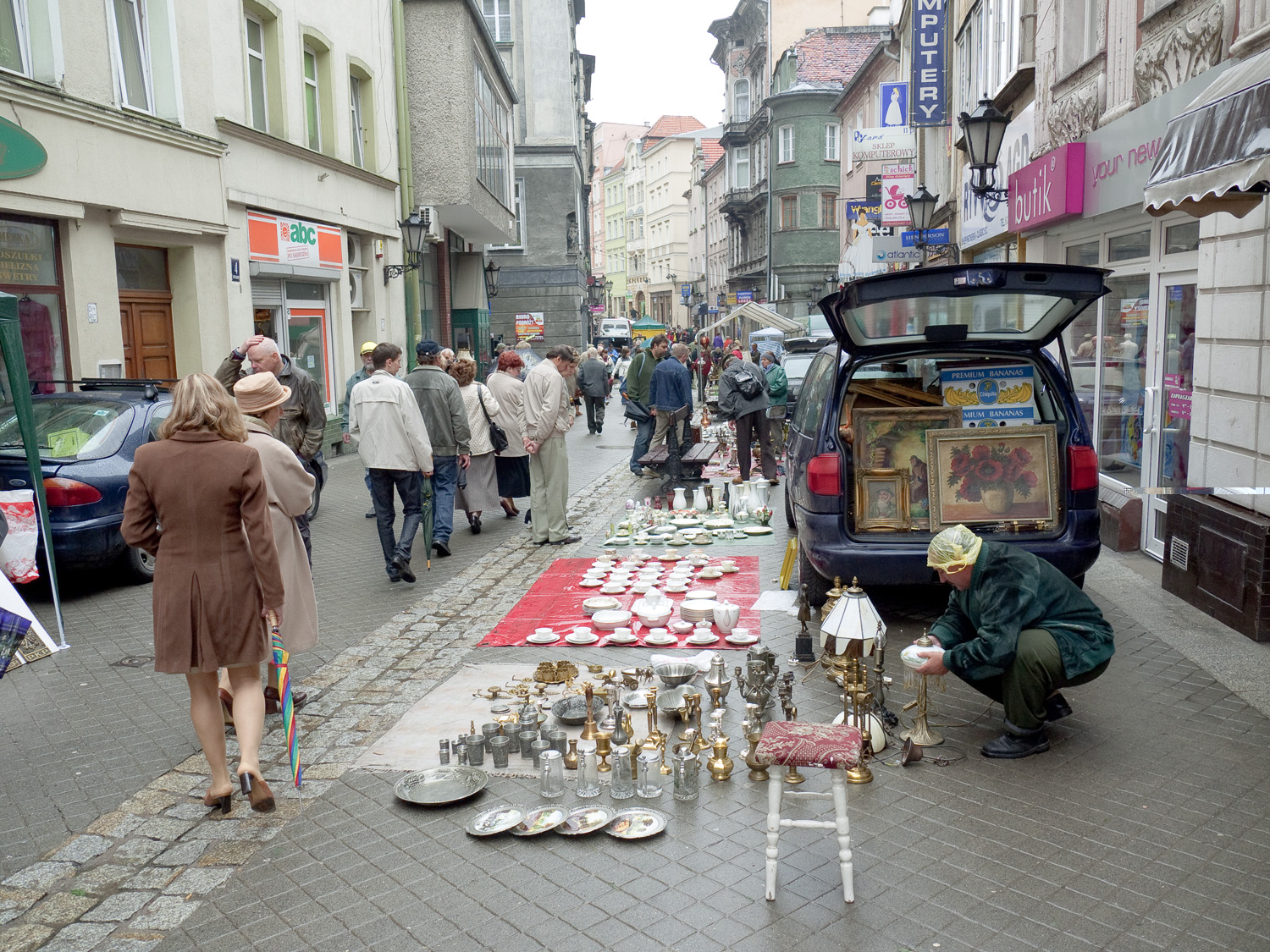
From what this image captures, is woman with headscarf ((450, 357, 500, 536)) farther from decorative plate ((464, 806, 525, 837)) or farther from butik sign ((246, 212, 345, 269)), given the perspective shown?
butik sign ((246, 212, 345, 269))

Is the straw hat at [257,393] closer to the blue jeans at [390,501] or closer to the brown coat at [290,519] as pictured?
the brown coat at [290,519]

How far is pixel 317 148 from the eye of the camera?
58.3 ft

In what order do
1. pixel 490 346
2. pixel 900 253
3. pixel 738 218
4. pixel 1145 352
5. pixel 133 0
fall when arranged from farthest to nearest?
1. pixel 738 218
2. pixel 490 346
3. pixel 900 253
4. pixel 133 0
5. pixel 1145 352

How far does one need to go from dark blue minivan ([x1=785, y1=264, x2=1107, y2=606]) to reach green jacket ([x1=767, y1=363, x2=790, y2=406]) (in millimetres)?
7180

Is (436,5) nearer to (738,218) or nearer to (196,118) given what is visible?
(196,118)

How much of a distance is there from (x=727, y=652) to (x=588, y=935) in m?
3.20

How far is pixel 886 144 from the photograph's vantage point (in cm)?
2028

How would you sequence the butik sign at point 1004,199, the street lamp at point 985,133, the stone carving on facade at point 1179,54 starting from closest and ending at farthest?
the stone carving on facade at point 1179,54 < the street lamp at point 985,133 < the butik sign at point 1004,199

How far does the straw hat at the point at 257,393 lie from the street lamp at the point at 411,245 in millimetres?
15241

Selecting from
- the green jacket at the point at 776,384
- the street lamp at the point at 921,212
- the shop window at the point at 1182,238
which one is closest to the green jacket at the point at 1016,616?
the shop window at the point at 1182,238

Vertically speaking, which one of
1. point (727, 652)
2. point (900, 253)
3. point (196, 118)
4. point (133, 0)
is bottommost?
point (727, 652)

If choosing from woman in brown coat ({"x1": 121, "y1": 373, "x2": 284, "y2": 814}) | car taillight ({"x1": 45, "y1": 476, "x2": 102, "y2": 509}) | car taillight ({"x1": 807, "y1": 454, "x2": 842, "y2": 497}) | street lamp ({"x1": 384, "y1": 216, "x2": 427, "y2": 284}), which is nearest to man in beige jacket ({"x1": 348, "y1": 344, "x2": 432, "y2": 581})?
car taillight ({"x1": 45, "y1": 476, "x2": 102, "y2": 509})

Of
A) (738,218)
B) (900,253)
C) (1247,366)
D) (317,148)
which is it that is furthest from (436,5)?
(738,218)

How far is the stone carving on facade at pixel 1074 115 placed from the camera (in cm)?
1012
